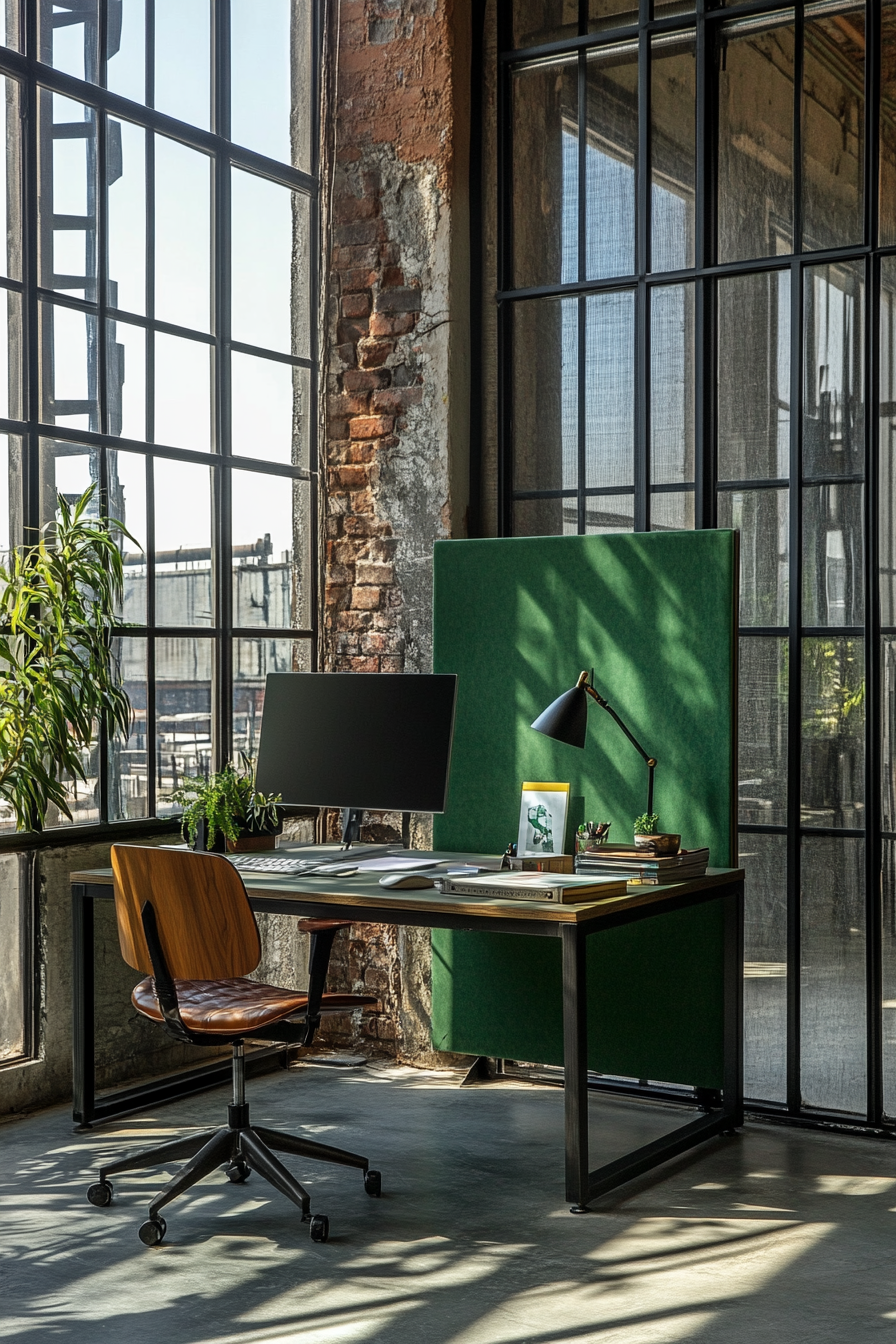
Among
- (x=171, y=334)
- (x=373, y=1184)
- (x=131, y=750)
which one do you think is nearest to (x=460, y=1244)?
(x=373, y=1184)

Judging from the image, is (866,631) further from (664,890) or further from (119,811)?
(119,811)

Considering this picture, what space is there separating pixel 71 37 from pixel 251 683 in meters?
2.12

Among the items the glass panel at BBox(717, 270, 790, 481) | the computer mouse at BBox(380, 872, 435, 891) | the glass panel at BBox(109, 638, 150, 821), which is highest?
the glass panel at BBox(717, 270, 790, 481)

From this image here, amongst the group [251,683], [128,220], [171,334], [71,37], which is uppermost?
[71,37]

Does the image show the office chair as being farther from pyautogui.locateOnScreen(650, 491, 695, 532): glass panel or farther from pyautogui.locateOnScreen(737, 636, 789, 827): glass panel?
pyautogui.locateOnScreen(650, 491, 695, 532): glass panel

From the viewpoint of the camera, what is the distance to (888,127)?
14.2 ft

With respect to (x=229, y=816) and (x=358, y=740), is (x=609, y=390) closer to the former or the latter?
(x=358, y=740)

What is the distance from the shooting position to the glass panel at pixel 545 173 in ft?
16.0

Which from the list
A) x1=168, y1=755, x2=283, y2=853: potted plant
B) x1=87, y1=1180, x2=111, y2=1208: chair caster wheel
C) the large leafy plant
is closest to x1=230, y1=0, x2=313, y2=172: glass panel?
the large leafy plant

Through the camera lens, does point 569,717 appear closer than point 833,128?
Yes

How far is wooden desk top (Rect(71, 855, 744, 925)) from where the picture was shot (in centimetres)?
356

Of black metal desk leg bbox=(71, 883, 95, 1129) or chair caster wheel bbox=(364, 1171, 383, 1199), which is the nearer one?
chair caster wheel bbox=(364, 1171, 383, 1199)

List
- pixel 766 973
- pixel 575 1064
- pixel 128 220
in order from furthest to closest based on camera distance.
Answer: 1. pixel 128 220
2. pixel 766 973
3. pixel 575 1064

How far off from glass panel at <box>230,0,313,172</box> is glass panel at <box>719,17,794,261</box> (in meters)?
1.59
